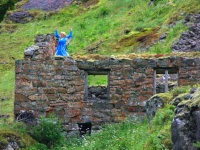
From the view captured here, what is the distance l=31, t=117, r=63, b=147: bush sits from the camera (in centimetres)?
1783

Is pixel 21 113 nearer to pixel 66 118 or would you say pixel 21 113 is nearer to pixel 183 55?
pixel 66 118

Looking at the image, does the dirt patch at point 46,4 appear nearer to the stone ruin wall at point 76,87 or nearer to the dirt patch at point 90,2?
the dirt patch at point 90,2

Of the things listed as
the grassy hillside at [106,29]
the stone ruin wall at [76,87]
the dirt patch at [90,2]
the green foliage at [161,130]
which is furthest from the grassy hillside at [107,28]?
the green foliage at [161,130]

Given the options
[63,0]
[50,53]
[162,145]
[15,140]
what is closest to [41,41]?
[50,53]

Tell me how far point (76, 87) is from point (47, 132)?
6.75ft

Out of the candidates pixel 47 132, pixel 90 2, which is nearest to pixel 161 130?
pixel 47 132

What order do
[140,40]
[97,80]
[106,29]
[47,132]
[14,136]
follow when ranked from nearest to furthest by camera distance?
[14,136], [47,132], [97,80], [140,40], [106,29]

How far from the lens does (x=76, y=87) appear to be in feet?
63.5

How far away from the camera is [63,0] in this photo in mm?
57438

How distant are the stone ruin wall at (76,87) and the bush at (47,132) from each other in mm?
975

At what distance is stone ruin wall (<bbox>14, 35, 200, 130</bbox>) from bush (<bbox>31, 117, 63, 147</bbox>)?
975mm

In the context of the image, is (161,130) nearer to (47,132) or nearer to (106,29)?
(47,132)

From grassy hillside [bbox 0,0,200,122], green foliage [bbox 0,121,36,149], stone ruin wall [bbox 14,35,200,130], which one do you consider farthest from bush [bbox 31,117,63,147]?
grassy hillside [bbox 0,0,200,122]

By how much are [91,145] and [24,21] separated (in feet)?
119
